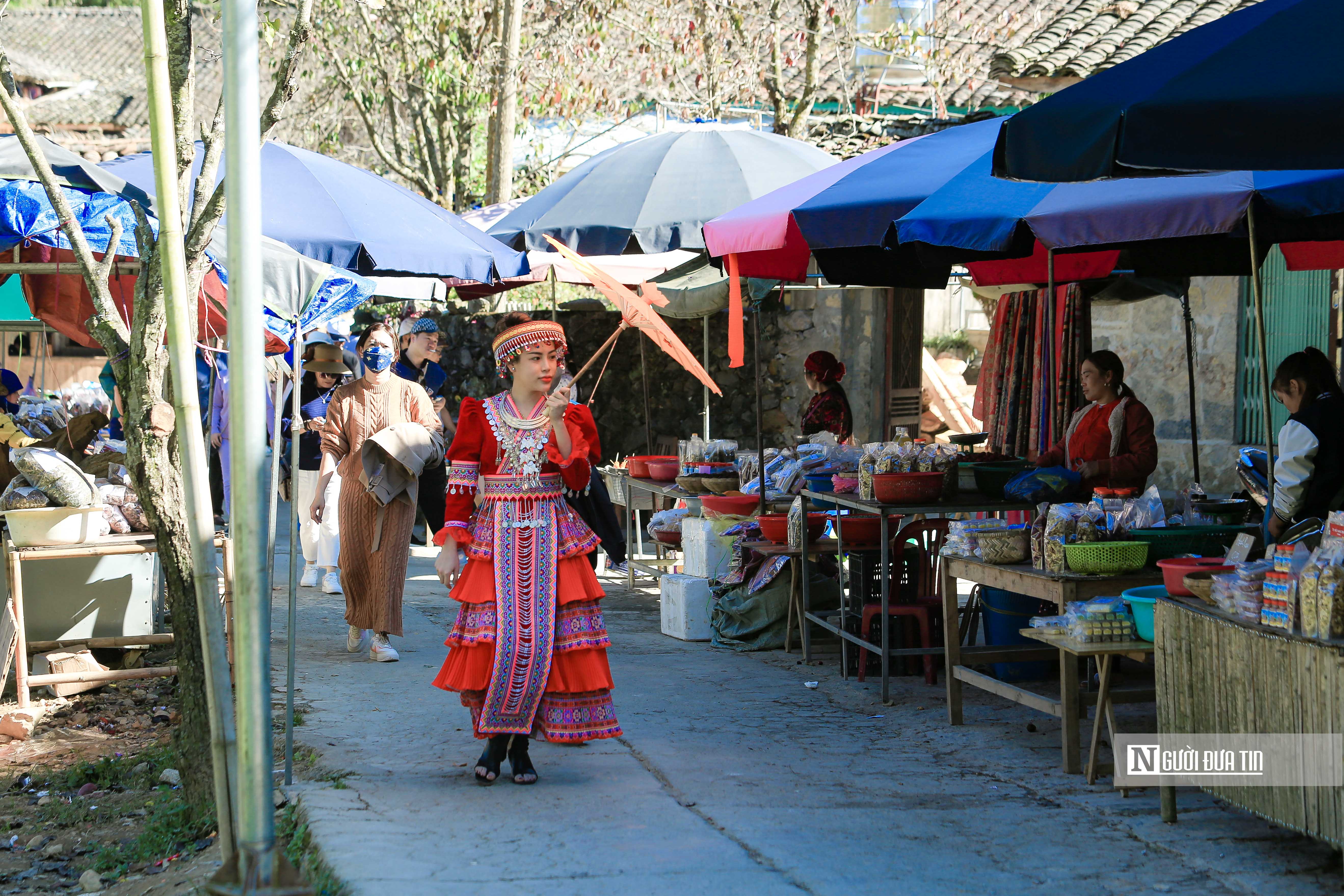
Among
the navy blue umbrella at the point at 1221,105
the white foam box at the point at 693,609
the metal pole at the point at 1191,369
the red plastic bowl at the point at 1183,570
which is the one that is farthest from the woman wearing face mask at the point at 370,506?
the metal pole at the point at 1191,369

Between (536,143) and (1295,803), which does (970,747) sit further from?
(536,143)

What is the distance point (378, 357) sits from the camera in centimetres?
721

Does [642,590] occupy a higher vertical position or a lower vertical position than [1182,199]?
lower

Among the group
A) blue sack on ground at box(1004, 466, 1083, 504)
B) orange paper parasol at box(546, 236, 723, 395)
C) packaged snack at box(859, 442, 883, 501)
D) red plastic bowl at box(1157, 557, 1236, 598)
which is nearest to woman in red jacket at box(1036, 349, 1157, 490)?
blue sack on ground at box(1004, 466, 1083, 504)

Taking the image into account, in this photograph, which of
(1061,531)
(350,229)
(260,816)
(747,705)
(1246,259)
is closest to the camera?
(260,816)

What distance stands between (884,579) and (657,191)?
13.7 feet

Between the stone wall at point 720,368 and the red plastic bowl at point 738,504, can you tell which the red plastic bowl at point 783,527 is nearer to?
the red plastic bowl at point 738,504

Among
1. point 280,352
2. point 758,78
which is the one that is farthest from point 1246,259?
point 758,78

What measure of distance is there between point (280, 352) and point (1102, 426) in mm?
4403

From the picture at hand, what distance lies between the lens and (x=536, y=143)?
19094mm

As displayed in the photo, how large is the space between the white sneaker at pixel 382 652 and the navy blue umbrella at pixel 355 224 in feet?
6.73

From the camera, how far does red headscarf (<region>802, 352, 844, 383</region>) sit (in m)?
9.45

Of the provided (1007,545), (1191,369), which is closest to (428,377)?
(1191,369)

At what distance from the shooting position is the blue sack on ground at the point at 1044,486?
20.3 ft
